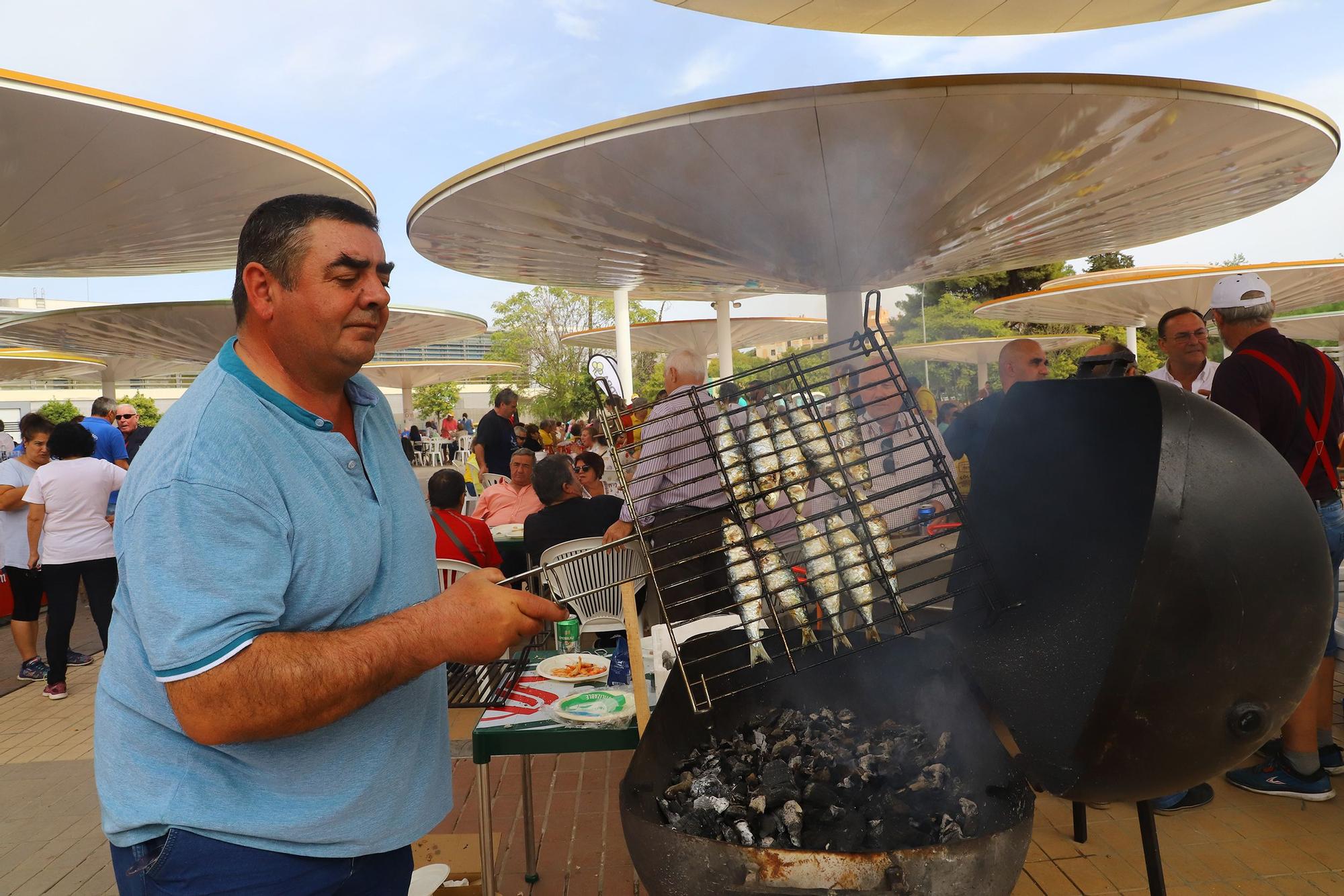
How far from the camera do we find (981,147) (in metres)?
5.84

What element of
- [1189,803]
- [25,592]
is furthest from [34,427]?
[1189,803]

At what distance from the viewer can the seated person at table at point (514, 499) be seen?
7.53m

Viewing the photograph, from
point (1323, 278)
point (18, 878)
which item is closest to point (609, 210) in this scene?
point (18, 878)

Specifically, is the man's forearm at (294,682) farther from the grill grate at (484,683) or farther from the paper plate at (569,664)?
the paper plate at (569,664)

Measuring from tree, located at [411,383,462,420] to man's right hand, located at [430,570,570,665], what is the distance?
53.4m

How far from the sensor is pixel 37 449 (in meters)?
7.18

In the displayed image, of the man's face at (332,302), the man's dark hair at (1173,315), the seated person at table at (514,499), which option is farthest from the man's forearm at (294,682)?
the seated person at table at (514,499)

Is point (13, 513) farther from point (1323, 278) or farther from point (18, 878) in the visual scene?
point (1323, 278)

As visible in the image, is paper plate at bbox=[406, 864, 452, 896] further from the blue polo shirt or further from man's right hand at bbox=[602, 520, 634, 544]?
man's right hand at bbox=[602, 520, 634, 544]

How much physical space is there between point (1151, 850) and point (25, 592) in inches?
314

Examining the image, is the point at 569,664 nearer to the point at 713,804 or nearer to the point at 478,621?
the point at 713,804

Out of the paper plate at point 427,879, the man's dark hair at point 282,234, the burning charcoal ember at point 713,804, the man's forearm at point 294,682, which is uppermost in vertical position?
the man's dark hair at point 282,234

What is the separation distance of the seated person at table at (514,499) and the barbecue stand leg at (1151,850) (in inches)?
224

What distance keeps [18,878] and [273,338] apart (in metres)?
3.91
